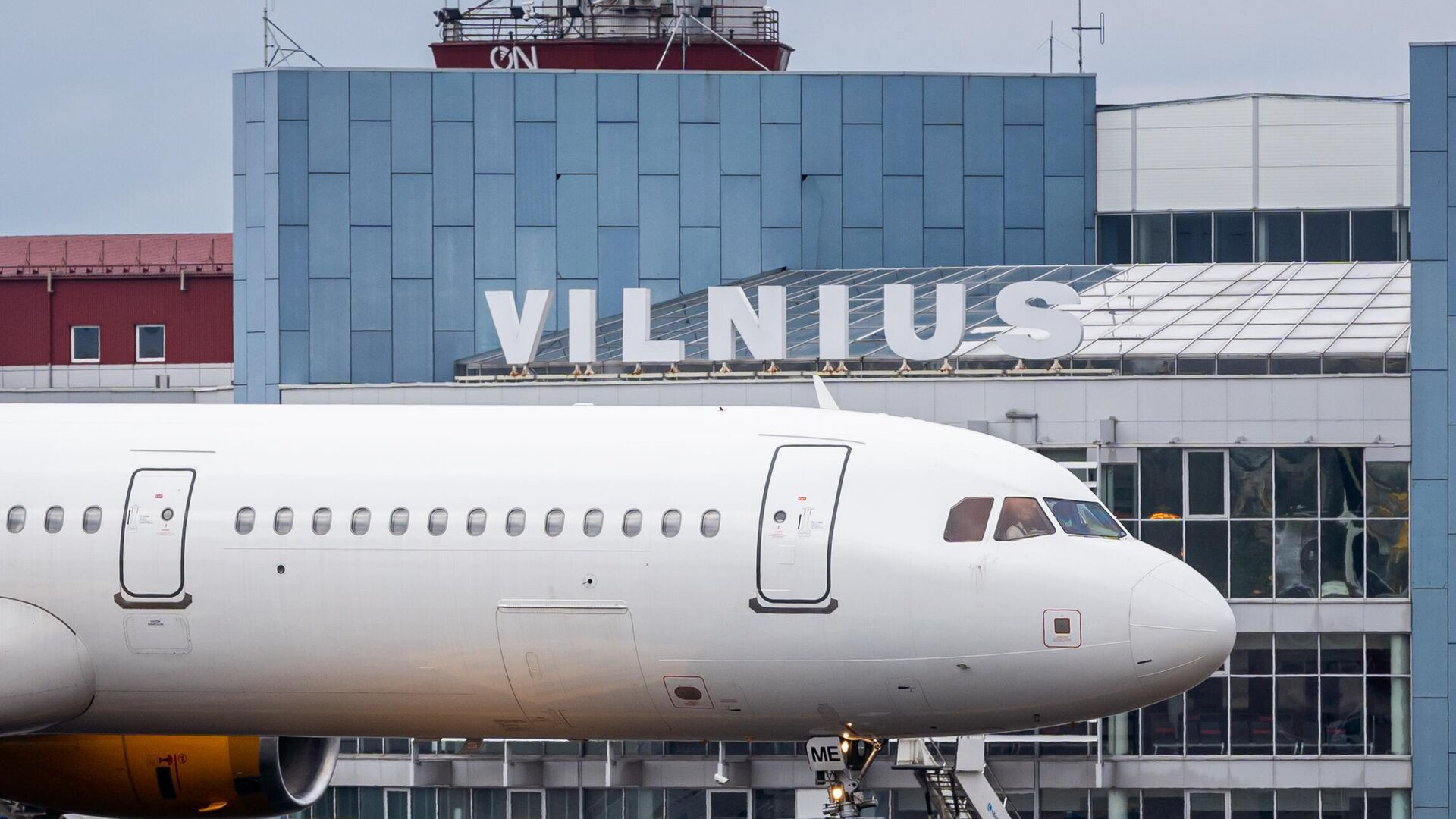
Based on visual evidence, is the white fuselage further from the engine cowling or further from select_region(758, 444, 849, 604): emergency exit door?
the engine cowling

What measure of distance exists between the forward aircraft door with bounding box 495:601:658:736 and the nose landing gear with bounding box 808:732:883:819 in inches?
74.2

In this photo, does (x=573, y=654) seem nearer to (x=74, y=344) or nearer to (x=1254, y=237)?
(x=1254, y=237)

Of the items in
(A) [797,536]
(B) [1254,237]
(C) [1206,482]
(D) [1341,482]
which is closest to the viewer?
(A) [797,536]

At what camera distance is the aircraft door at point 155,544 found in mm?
22609

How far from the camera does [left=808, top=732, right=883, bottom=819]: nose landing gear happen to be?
22141 millimetres

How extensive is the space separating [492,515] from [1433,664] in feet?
94.2

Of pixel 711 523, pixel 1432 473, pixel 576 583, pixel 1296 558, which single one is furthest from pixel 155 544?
pixel 1432 473

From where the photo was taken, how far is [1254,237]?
5978cm

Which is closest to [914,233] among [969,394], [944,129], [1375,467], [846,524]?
[944,129]

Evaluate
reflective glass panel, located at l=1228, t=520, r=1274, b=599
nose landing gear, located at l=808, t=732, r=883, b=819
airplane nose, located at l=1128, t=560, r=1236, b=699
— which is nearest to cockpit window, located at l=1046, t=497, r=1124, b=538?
airplane nose, located at l=1128, t=560, r=1236, b=699

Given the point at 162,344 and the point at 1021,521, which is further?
the point at 162,344

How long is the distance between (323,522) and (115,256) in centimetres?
6662

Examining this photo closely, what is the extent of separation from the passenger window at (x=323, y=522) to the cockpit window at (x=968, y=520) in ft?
22.1

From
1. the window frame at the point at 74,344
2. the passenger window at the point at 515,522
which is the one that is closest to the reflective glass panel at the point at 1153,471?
the passenger window at the point at 515,522
